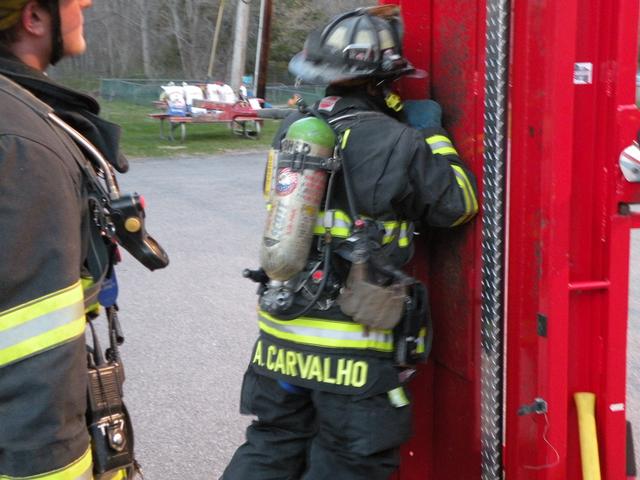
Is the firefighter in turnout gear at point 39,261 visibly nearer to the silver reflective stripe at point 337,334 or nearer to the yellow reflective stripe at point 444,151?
the silver reflective stripe at point 337,334

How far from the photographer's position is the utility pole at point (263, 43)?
3.60m

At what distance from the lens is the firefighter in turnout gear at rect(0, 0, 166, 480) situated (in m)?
1.56

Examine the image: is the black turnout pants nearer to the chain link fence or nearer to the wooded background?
the chain link fence

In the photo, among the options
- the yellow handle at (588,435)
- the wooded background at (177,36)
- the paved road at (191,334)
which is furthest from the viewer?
the wooded background at (177,36)

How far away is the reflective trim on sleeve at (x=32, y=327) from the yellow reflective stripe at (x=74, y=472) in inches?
8.4

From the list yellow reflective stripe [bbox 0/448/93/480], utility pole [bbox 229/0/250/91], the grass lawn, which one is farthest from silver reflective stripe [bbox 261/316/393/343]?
utility pole [bbox 229/0/250/91]

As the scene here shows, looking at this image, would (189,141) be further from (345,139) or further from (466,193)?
(466,193)

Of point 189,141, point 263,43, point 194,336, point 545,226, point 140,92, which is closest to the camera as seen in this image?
point 545,226

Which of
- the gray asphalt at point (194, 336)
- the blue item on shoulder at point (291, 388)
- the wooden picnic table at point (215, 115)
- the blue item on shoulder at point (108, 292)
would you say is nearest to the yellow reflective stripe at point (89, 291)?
the blue item on shoulder at point (108, 292)

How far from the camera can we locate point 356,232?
261 centimetres

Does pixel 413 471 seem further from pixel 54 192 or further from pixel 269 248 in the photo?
pixel 54 192

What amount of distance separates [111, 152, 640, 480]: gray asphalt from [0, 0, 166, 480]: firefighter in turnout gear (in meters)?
2.30

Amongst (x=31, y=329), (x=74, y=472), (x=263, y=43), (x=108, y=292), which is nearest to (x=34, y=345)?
(x=31, y=329)

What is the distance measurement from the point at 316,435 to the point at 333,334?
1.36 feet
